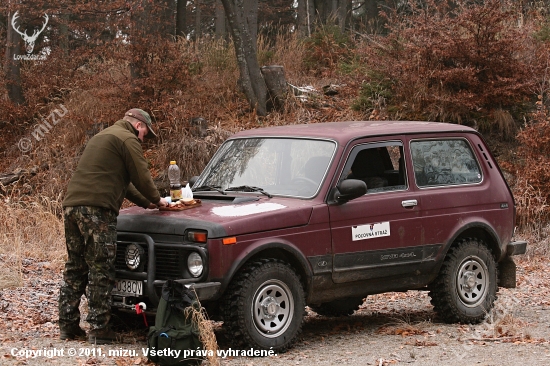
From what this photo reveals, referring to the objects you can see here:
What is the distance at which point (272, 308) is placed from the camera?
738 centimetres

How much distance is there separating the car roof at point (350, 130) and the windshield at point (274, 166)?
8 cm

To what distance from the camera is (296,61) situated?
70.8 feet

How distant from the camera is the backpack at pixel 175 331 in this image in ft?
21.8

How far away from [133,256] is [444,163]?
133 inches

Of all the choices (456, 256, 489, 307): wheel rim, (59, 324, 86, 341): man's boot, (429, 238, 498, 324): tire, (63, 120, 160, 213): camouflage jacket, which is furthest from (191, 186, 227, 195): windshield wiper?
(456, 256, 489, 307): wheel rim

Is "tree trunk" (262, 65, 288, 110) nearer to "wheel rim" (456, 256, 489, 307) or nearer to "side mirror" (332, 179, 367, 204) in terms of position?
"wheel rim" (456, 256, 489, 307)

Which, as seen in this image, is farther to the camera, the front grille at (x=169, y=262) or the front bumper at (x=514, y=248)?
the front bumper at (x=514, y=248)

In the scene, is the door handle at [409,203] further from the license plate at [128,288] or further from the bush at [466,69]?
the bush at [466,69]

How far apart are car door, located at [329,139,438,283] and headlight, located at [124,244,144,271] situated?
1.71m

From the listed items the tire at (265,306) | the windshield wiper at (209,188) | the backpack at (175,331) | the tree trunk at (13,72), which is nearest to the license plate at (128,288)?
the backpack at (175,331)

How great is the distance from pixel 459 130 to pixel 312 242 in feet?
8.20

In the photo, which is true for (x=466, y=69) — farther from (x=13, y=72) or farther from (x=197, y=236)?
(x=13, y=72)

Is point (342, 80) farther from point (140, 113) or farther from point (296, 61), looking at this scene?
Answer: point (140, 113)

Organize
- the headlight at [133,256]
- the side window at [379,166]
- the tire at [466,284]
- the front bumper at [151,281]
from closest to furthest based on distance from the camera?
the front bumper at [151,281] < the headlight at [133,256] < the side window at [379,166] < the tire at [466,284]
